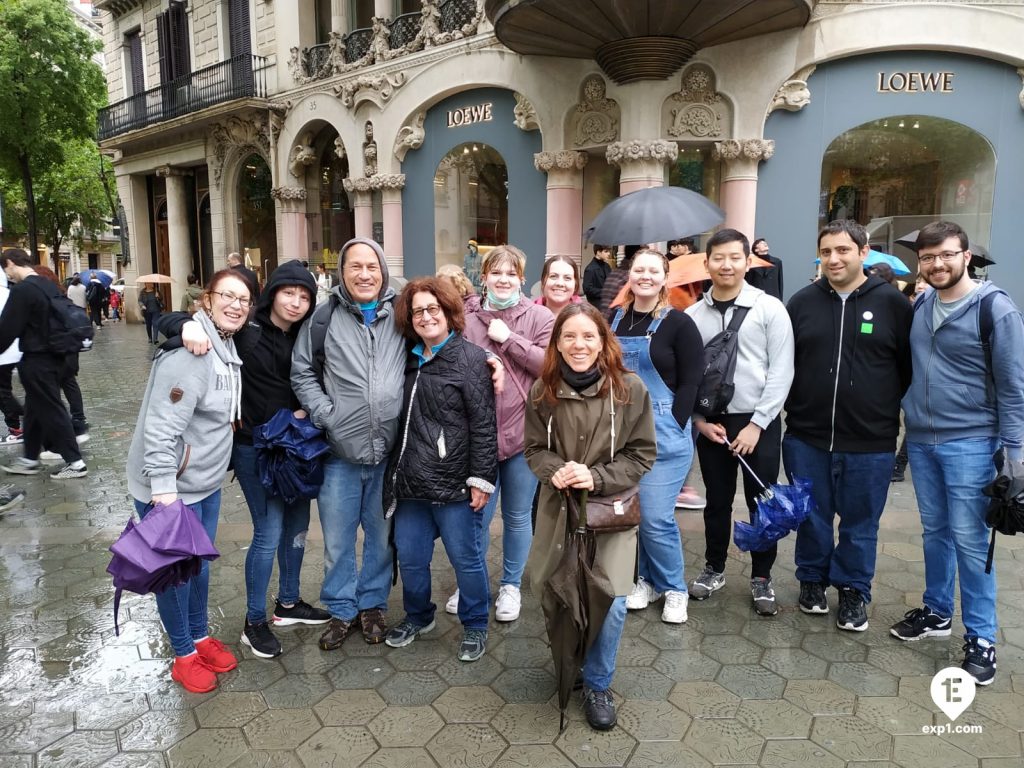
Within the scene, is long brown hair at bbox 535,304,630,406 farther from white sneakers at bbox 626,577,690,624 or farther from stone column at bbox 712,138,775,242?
stone column at bbox 712,138,775,242

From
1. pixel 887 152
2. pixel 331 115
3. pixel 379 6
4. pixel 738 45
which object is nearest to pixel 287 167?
pixel 331 115

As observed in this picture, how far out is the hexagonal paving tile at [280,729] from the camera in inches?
116

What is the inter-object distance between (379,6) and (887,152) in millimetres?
10619

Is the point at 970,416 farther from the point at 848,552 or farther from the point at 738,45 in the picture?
the point at 738,45

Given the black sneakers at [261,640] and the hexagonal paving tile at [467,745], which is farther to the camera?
the black sneakers at [261,640]

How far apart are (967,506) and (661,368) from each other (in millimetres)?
1587

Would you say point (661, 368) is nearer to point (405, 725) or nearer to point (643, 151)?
point (405, 725)

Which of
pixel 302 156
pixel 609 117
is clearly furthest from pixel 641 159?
pixel 302 156

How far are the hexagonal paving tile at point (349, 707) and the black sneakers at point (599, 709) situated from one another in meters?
0.91

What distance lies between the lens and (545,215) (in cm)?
1350

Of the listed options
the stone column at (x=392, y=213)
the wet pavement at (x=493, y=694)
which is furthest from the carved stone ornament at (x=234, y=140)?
the wet pavement at (x=493, y=694)

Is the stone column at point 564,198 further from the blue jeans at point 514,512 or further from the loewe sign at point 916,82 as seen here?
the blue jeans at point 514,512

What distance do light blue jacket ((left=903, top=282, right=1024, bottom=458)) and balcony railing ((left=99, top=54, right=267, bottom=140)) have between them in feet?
59.8

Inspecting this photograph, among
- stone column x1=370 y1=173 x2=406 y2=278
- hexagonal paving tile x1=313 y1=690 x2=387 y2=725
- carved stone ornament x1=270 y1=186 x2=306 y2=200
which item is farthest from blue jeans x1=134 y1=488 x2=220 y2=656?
carved stone ornament x1=270 y1=186 x2=306 y2=200
